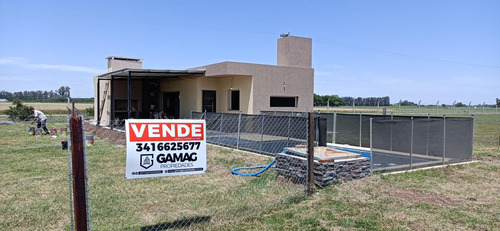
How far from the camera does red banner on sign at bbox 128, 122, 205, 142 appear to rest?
4.58 m

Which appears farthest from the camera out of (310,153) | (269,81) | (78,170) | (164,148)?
(269,81)

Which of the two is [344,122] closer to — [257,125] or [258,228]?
[257,125]

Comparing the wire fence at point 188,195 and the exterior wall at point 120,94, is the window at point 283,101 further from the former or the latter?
the exterior wall at point 120,94

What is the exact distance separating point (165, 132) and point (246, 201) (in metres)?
2.40

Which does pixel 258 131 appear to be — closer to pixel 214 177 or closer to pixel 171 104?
pixel 214 177

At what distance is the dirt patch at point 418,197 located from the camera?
22.3 feet

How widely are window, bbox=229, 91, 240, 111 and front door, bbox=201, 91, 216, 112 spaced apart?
1304 mm

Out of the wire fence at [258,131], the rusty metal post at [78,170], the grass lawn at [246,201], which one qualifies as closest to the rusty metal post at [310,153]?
the grass lawn at [246,201]

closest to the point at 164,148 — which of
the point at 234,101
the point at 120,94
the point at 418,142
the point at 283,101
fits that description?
the point at 418,142

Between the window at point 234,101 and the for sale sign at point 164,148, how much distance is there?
55.2ft

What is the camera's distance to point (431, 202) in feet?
22.1

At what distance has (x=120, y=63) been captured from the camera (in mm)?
27391

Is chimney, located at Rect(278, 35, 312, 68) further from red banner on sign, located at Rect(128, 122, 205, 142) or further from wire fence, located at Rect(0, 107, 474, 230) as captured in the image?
red banner on sign, located at Rect(128, 122, 205, 142)

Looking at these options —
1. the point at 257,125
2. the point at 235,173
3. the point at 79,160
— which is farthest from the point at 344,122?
the point at 79,160
